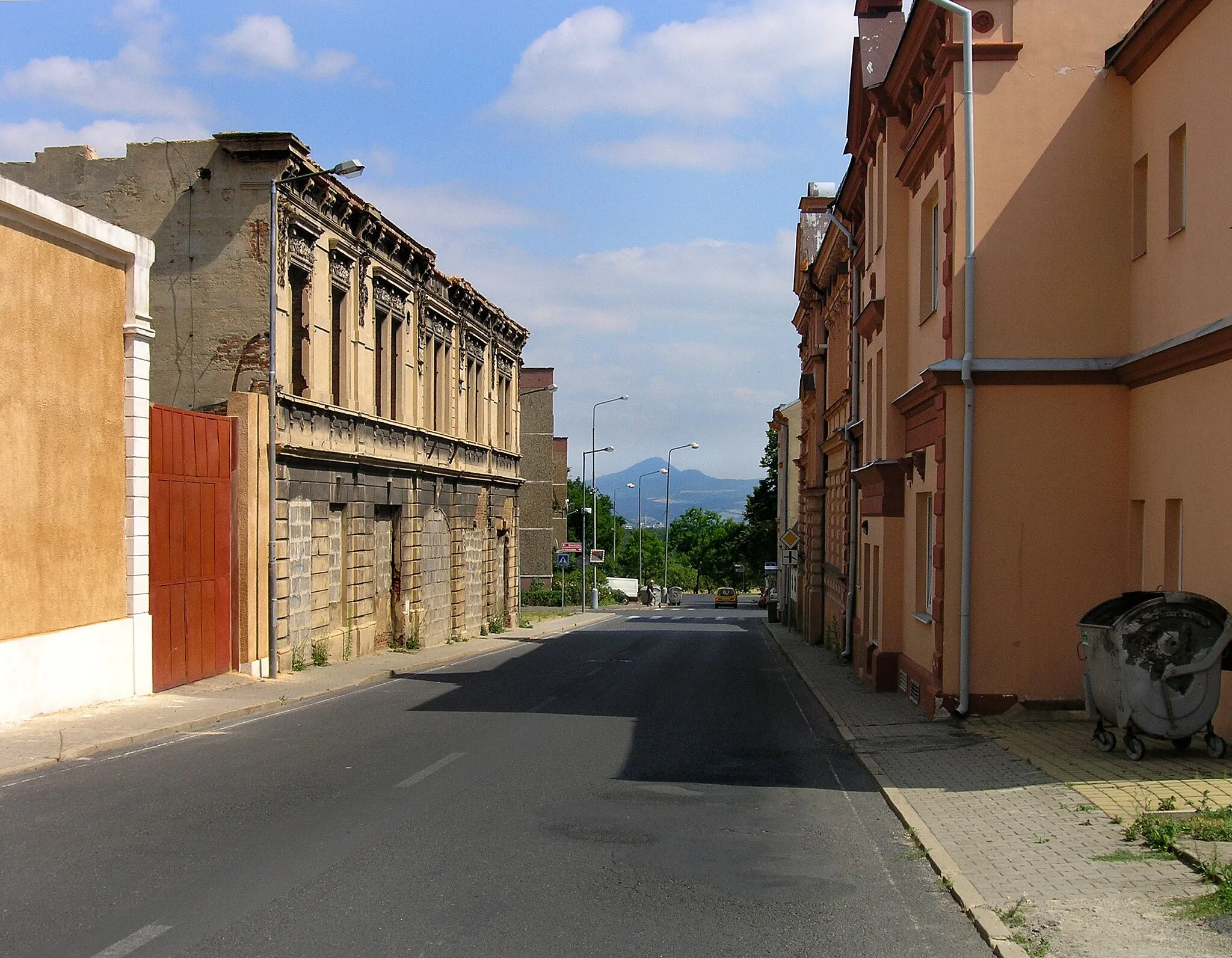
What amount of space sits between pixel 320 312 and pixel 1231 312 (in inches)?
648

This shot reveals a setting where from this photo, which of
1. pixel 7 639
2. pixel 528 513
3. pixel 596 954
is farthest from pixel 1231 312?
pixel 528 513

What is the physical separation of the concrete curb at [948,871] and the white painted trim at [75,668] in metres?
9.20

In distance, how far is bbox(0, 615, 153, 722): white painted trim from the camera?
13688 millimetres

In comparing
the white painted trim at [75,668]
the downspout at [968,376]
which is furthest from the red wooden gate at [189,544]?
the downspout at [968,376]

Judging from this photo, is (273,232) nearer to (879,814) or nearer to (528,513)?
(879,814)

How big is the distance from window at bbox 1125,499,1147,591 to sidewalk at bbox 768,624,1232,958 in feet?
5.95

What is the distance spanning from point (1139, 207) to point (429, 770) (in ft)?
33.4

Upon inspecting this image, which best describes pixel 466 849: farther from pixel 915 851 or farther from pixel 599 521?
pixel 599 521

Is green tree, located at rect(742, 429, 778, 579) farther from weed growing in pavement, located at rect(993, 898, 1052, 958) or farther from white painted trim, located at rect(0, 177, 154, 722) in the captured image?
weed growing in pavement, located at rect(993, 898, 1052, 958)

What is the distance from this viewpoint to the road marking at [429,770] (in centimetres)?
1048

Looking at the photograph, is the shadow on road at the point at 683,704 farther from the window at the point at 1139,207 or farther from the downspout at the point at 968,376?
the window at the point at 1139,207

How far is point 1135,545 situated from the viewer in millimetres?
14203

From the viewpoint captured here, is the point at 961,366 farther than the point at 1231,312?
Yes

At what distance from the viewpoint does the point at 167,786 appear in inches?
404
